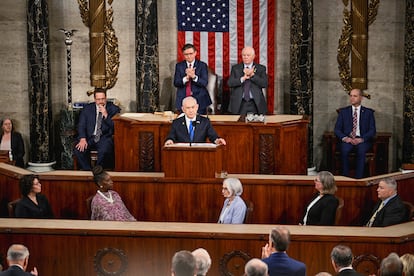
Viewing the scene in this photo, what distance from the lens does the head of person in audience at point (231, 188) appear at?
971cm

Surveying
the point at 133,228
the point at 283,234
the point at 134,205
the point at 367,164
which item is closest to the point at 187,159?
the point at 134,205

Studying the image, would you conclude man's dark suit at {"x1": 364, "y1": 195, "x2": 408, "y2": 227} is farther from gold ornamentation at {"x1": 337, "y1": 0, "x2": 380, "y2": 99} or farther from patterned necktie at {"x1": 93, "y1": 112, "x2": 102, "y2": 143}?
gold ornamentation at {"x1": 337, "y1": 0, "x2": 380, "y2": 99}

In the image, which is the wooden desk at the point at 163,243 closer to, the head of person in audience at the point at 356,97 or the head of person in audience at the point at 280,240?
the head of person in audience at the point at 280,240

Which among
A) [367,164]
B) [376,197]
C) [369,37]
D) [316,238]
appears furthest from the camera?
[369,37]

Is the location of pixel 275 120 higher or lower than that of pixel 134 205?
higher

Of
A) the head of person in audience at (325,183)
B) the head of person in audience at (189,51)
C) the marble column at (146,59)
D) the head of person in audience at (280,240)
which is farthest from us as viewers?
the marble column at (146,59)

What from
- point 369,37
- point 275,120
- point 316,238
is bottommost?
point 316,238

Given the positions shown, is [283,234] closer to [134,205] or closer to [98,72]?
[134,205]

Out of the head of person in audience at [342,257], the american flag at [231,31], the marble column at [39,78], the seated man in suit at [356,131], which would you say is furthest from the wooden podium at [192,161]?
the american flag at [231,31]

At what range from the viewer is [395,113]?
1533cm

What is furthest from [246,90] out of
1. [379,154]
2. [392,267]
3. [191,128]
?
[392,267]

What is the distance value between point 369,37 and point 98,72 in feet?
15.0

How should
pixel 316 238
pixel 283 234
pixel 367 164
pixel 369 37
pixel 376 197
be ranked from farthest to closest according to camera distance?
pixel 369 37, pixel 367 164, pixel 376 197, pixel 316 238, pixel 283 234

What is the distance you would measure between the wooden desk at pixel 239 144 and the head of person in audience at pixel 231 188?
8.83 ft
